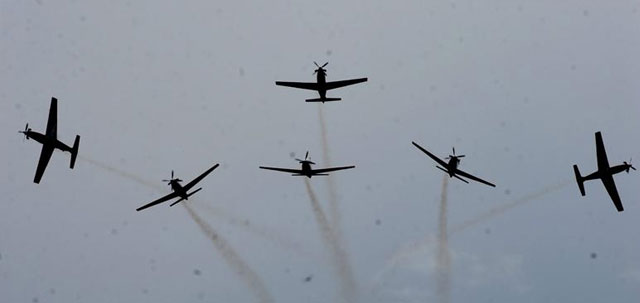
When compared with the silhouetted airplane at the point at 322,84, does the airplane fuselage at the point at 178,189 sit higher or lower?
lower

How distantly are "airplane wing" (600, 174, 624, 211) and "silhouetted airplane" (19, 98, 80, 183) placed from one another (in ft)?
259

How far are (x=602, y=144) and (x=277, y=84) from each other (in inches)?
2003

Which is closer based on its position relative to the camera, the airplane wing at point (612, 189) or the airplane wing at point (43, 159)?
→ the airplane wing at point (43, 159)

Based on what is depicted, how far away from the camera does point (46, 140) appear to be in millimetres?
114562

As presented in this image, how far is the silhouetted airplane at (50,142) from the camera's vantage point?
11300cm

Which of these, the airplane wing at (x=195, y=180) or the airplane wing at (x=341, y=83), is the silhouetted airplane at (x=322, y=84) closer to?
the airplane wing at (x=341, y=83)

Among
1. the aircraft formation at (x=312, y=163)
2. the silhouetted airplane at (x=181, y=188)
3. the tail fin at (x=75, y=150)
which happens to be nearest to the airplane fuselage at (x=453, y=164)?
the aircraft formation at (x=312, y=163)

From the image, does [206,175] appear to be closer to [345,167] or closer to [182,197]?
[182,197]

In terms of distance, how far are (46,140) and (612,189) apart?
86034 mm

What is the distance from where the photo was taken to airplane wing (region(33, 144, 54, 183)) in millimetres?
115562

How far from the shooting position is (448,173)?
118 metres

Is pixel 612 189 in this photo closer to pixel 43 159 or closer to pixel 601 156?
pixel 601 156

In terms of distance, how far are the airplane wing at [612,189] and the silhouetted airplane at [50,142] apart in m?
79.0

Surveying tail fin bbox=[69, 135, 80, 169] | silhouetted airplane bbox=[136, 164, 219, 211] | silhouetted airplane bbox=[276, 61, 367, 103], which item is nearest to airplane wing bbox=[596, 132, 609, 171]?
silhouetted airplane bbox=[276, 61, 367, 103]
